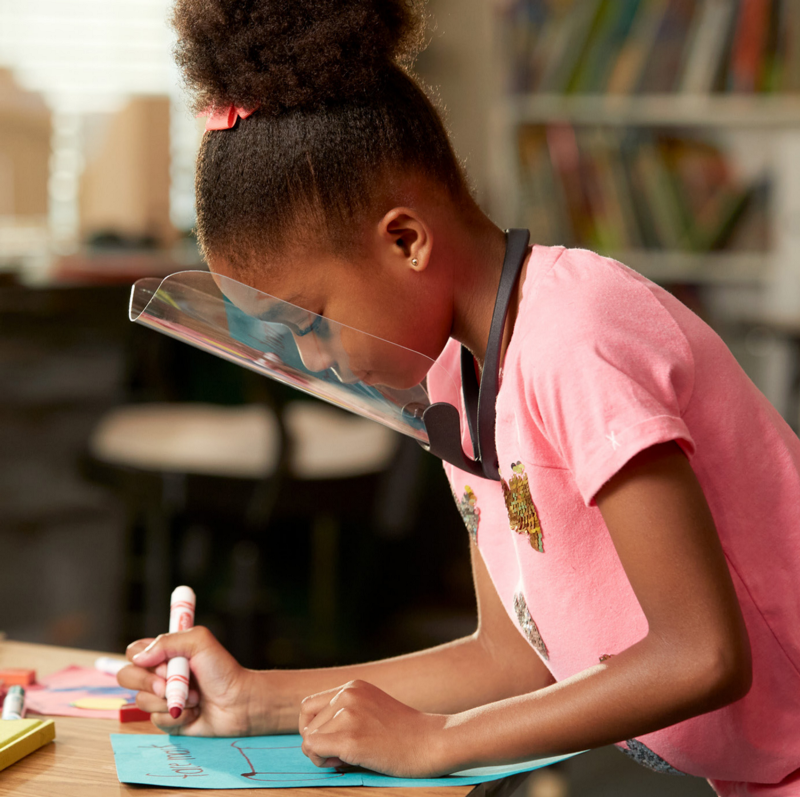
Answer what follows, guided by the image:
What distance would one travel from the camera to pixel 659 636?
1.98 feet

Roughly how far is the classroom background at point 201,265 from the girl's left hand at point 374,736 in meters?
1.12

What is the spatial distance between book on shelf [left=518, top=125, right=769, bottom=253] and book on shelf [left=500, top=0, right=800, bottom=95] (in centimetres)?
15

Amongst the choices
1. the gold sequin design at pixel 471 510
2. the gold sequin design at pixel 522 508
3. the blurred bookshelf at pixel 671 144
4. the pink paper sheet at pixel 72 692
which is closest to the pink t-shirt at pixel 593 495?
the gold sequin design at pixel 522 508

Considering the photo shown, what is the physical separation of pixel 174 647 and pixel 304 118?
44 cm

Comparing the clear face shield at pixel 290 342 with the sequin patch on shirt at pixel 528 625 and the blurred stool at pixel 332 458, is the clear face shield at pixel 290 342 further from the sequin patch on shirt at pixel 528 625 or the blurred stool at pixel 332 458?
the blurred stool at pixel 332 458

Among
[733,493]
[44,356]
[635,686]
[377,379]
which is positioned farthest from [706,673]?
[44,356]

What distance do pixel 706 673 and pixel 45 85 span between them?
9.47 ft

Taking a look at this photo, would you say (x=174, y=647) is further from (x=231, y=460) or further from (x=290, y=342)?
(x=231, y=460)

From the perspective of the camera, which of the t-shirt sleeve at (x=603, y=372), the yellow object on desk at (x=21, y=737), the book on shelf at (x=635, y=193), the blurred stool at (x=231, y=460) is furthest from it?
the book on shelf at (x=635, y=193)

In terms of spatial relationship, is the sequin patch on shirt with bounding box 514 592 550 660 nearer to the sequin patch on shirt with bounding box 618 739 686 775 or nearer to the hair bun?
the sequin patch on shirt with bounding box 618 739 686 775

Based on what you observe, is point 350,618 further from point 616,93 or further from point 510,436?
point 510,436

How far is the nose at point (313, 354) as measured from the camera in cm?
73

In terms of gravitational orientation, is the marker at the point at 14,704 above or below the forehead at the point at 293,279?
below

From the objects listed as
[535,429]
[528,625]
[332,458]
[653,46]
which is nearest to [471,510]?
[528,625]
